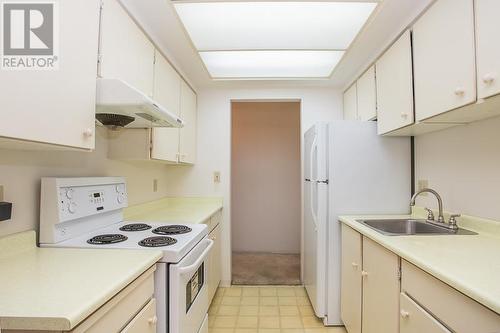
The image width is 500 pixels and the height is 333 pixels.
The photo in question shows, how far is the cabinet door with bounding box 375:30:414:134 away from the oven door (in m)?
1.48

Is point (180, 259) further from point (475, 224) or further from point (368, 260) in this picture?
point (475, 224)

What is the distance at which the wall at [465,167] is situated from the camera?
4.91 ft

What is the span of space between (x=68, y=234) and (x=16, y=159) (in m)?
0.41

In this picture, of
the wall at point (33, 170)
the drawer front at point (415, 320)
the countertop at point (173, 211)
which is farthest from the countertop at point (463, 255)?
the wall at point (33, 170)

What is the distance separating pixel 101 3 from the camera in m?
1.31

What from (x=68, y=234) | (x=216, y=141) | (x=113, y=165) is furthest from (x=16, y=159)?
(x=216, y=141)

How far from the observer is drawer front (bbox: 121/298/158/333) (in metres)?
0.92

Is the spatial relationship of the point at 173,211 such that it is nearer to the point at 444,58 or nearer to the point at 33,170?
the point at 33,170

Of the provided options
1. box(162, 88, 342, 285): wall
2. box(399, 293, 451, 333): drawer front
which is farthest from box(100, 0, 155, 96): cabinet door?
box(399, 293, 451, 333): drawer front

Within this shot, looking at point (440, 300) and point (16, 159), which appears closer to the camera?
point (440, 300)

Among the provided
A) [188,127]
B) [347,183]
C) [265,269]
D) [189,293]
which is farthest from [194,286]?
[265,269]

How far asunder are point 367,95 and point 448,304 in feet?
6.08

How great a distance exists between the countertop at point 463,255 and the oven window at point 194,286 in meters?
0.99

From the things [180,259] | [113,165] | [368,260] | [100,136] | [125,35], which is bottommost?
[368,260]
